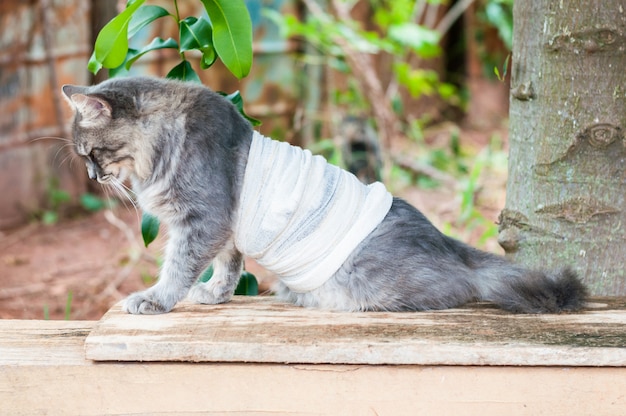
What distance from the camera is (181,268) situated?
2.29 metres

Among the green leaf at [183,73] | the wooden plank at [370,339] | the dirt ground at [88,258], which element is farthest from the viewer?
the dirt ground at [88,258]

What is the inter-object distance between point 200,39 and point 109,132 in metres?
0.48

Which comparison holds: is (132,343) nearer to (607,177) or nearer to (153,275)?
(607,177)

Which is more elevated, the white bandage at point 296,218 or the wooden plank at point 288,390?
the white bandage at point 296,218

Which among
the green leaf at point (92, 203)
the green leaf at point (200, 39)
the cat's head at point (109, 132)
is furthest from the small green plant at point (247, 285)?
the green leaf at point (92, 203)

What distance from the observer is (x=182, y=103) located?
2.35m

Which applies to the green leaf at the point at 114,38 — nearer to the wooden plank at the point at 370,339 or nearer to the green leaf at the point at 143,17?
the green leaf at the point at 143,17

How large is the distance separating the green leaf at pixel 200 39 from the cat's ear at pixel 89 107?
1.35 feet

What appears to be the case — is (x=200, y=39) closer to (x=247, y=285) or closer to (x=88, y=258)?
(x=247, y=285)

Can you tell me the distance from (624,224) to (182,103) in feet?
4.71

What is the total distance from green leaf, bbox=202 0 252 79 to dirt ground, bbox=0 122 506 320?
1588 millimetres

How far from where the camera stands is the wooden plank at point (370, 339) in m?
1.90

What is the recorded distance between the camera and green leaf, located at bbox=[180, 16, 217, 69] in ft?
8.44

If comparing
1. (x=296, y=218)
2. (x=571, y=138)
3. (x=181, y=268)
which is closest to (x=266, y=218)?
(x=296, y=218)
